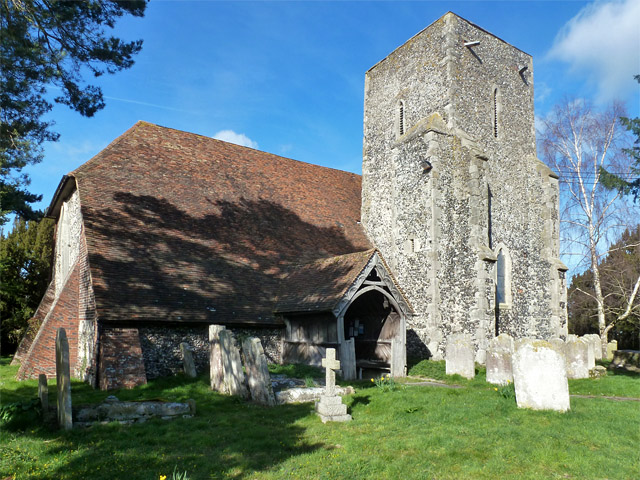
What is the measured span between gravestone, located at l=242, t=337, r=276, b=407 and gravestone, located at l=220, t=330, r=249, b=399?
0.24 m

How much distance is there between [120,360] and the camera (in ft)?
35.7

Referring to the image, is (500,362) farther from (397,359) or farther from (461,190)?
(461,190)

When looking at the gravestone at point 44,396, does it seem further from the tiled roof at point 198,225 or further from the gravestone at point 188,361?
the gravestone at point 188,361

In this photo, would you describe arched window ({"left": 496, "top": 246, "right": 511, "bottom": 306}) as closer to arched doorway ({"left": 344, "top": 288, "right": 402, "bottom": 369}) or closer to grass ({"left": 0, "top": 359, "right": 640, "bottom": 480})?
arched doorway ({"left": 344, "top": 288, "right": 402, "bottom": 369})

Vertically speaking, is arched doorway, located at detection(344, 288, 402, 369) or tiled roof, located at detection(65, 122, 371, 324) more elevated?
tiled roof, located at detection(65, 122, 371, 324)

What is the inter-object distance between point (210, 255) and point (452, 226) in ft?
28.2

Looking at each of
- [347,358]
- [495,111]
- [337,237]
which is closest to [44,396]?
[347,358]

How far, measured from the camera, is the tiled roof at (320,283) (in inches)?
493

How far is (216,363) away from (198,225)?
18.8 feet

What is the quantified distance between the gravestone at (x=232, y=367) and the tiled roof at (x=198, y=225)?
2179mm

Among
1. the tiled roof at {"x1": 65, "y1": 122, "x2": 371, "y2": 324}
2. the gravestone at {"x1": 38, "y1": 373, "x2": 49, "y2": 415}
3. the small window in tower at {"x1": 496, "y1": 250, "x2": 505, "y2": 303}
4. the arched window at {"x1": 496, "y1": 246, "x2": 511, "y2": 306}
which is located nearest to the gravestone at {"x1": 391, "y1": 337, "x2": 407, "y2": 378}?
the tiled roof at {"x1": 65, "y1": 122, "x2": 371, "y2": 324}

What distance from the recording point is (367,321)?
16.2 m

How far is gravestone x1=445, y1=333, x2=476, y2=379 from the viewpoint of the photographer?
12.9 meters

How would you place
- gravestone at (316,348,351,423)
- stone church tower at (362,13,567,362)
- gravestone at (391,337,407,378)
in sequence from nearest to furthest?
gravestone at (316,348,351,423) < gravestone at (391,337,407,378) < stone church tower at (362,13,567,362)
